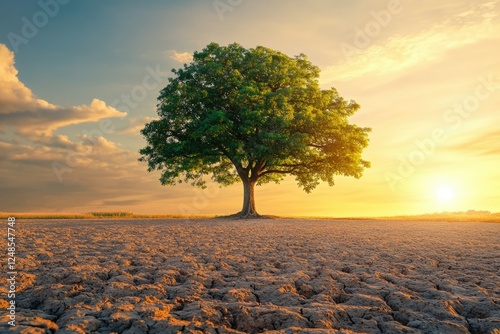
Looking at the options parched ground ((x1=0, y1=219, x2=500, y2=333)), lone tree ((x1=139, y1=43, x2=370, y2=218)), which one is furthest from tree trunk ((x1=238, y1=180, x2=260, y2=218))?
parched ground ((x1=0, y1=219, x2=500, y2=333))

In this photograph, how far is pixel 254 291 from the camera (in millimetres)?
5645

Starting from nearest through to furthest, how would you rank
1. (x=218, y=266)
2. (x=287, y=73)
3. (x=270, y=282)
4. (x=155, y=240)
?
(x=270, y=282) < (x=218, y=266) < (x=155, y=240) < (x=287, y=73)

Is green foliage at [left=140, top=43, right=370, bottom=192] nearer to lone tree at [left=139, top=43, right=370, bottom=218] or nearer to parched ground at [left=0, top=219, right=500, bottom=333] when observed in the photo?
lone tree at [left=139, top=43, right=370, bottom=218]

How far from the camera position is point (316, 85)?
31922mm

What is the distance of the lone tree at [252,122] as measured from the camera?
93.0 feet

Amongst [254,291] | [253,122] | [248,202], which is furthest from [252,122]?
[254,291]

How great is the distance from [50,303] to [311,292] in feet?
11.4

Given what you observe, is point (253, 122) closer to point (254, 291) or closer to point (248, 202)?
point (248, 202)

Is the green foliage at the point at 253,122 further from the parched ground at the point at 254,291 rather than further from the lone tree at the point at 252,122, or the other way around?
the parched ground at the point at 254,291

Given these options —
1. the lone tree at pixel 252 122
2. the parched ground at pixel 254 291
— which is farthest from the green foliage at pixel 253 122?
the parched ground at pixel 254 291

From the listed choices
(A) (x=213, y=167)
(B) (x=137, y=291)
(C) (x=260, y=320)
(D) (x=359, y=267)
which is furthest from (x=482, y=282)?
(A) (x=213, y=167)

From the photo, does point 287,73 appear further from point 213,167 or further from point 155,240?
point 155,240

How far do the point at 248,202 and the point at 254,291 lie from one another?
2509cm

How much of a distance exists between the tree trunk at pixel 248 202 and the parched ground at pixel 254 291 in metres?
20.4
